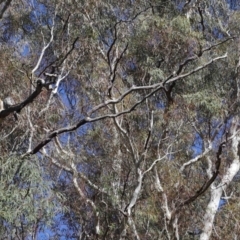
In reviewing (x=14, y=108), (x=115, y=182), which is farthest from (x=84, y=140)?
(x=14, y=108)

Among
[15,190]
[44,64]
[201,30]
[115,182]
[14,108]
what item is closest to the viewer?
[14,108]

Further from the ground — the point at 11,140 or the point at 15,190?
the point at 11,140

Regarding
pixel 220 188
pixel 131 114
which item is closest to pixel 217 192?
pixel 220 188

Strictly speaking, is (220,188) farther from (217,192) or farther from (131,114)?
(131,114)

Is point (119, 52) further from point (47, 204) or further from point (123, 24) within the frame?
point (47, 204)

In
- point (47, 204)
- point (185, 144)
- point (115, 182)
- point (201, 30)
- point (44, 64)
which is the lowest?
point (47, 204)

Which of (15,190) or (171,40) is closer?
(15,190)

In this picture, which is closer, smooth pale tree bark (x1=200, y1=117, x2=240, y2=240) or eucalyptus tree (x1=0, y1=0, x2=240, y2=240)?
eucalyptus tree (x1=0, y1=0, x2=240, y2=240)

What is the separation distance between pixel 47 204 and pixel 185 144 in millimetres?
3063

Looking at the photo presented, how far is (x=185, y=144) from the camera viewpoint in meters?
9.02

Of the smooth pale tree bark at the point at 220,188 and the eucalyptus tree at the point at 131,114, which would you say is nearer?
the eucalyptus tree at the point at 131,114

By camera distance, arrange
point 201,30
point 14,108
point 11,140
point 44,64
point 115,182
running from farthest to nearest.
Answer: point 201,30, point 44,64, point 115,182, point 11,140, point 14,108

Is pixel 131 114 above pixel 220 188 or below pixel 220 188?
above

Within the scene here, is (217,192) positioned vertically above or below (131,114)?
below
